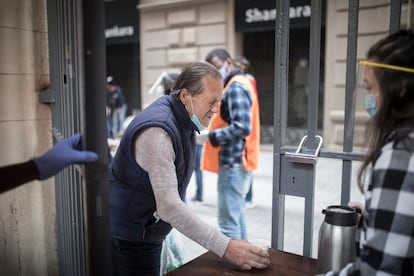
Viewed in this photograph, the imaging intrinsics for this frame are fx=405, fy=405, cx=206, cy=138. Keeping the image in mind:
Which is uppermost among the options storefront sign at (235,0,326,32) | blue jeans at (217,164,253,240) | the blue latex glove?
storefront sign at (235,0,326,32)

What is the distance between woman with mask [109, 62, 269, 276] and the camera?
1.43m

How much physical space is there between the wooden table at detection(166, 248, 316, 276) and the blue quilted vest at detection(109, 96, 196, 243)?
9.8 inches

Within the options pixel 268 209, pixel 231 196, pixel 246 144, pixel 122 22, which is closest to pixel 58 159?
pixel 231 196

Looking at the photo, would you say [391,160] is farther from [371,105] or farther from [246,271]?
[246,271]

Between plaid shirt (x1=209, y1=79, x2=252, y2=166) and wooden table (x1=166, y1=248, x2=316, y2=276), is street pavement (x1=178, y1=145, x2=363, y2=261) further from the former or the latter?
wooden table (x1=166, y1=248, x2=316, y2=276)

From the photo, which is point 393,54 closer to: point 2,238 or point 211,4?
point 2,238

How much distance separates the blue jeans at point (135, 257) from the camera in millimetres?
1703

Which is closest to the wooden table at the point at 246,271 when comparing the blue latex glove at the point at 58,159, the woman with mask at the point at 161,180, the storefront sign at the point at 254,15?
the woman with mask at the point at 161,180

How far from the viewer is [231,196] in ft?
10.4

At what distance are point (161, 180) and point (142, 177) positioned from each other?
176mm

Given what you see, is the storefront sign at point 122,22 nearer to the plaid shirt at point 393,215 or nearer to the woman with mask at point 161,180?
the woman with mask at point 161,180

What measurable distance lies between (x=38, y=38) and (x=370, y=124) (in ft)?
5.01

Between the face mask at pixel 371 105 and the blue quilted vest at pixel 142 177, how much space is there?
0.68 metres

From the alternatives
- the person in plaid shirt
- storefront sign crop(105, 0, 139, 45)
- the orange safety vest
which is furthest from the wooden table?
storefront sign crop(105, 0, 139, 45)
